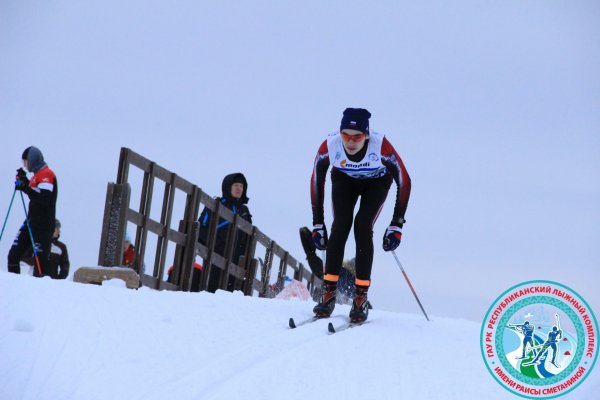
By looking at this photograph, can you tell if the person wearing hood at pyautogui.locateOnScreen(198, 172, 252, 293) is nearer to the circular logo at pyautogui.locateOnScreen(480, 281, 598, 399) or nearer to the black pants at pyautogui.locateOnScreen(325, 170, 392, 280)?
the black pants at pyautogui.locateOnScreen(325, 170, 392, 280)

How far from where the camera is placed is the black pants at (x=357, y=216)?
6.95 metres

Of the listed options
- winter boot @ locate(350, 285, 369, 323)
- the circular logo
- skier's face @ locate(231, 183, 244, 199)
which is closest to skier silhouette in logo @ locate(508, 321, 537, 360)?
the circular logo

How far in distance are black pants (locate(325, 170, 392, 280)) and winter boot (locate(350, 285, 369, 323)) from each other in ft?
0.36

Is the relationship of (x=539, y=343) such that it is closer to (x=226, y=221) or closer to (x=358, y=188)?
(x=358, y=188)

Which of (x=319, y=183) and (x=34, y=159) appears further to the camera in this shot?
(x=34, y=159)

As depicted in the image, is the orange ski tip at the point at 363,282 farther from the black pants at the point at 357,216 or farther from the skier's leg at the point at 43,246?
the skier's leg at the point at 43,246

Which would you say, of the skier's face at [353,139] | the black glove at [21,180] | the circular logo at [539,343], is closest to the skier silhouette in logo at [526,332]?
the circular logo at [539,343]

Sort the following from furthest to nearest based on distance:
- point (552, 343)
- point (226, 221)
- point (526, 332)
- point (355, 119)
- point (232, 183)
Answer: point (226, 221) → point (232, 183) → point (355, 119) → point (526, 332) → point (552, 343)

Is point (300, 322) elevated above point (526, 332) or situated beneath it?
situated beneath

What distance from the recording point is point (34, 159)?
929 centimetres

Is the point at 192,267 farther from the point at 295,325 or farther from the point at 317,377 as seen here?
the point at 317,377

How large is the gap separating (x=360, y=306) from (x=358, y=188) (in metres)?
0.99

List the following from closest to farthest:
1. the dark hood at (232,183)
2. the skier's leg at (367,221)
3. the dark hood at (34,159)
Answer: the skier's leg at (367,221) < the dark hood at (34,159) < the dark hood at (232,183)

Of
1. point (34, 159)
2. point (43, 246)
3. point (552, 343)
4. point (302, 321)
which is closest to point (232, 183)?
point (43, 246)
